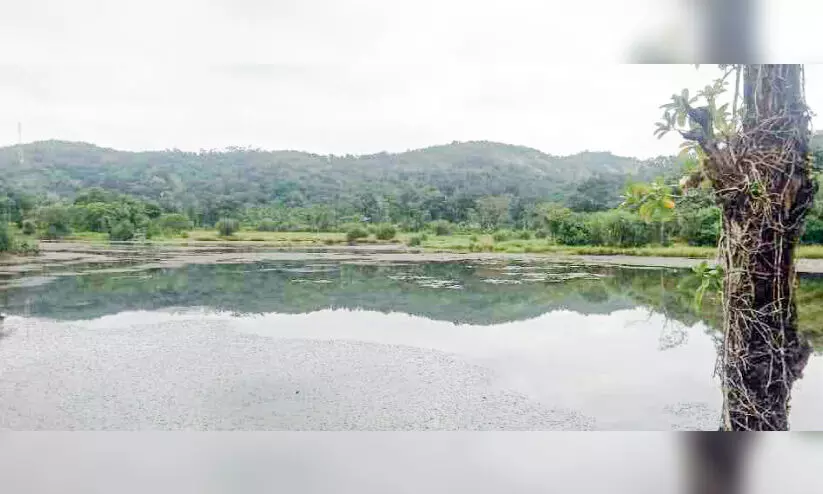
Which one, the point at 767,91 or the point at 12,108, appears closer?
the point at 767,91

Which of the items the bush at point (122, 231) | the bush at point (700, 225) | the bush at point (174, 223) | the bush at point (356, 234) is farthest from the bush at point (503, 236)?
the bush at point (122, 231)

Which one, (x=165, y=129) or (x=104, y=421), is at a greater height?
(x=165, y=129)

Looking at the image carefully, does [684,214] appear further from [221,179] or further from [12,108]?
[12,108]

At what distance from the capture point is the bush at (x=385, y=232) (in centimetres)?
340

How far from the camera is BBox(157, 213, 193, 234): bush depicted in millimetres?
3396

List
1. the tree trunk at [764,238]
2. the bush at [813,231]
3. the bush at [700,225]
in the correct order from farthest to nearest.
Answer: the bush at [700,225]
the bush at [813,231]
the tree trunk at [764,238]

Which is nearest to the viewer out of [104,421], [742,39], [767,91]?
[742,39]

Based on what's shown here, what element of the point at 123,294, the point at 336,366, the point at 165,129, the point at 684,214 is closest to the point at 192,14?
the point at 165,129

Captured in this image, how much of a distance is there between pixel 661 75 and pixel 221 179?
2180 millimetres

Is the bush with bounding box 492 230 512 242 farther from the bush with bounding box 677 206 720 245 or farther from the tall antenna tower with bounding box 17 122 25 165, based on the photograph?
the tall antenna tower with bounding box 17 122 25 165

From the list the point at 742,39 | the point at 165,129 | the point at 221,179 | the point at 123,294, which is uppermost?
the point at 742,39

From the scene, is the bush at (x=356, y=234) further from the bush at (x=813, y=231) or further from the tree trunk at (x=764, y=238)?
the bush at (x=813, y=231)

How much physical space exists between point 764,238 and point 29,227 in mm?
3380

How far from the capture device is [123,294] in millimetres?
3236
